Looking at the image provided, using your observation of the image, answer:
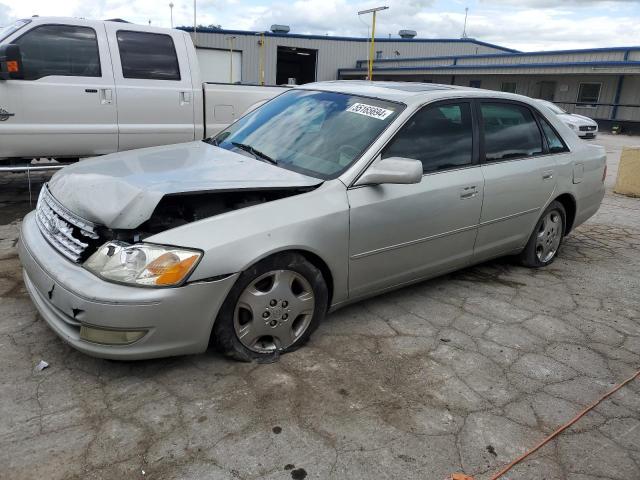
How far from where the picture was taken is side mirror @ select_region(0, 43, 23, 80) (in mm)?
5438

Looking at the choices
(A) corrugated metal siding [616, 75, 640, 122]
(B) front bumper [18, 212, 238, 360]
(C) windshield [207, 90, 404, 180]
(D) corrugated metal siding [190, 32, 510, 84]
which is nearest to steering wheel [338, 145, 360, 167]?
(C) windshield [207, 90, 404, 180]

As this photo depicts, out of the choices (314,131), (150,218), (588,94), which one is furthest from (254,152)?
(588,94)

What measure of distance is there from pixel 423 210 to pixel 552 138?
1.87 m

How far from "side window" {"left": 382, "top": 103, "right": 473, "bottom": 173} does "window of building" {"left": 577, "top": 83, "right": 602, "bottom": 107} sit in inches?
A: 1002

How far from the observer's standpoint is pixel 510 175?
421 centimetres

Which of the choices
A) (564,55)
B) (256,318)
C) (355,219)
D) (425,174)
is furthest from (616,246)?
(564,55)

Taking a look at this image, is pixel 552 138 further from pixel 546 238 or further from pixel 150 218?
pixel 150 218

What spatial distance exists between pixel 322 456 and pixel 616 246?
4784mm

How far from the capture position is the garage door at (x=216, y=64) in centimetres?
3059

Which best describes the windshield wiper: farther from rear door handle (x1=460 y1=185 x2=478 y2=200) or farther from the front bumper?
rear door handle (x1=460 y1=185 x2=478 y2=200)

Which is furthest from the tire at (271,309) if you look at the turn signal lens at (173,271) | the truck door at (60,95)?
the truck door at (60,95)

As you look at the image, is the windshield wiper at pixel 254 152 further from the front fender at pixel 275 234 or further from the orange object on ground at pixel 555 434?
A: the orange object on ground at pixel 555 434

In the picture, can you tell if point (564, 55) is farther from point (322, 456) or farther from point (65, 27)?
point (322, 456)

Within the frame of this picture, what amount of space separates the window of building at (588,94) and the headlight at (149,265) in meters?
27.6
